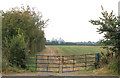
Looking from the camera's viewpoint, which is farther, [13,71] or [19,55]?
[19,55]

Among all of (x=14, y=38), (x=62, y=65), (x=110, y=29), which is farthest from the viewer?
(x=62, y=65)

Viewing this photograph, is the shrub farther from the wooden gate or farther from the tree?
the tree

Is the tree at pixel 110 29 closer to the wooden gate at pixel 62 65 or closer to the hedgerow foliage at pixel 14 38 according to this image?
the wooden gate at pixel 62 65

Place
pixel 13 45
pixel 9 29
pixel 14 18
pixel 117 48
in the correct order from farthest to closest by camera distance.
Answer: pixel 14 18
pixel 9 29
pixel 13 45
pixel 117 48

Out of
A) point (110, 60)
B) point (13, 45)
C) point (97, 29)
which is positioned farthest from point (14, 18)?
point (110, 60)

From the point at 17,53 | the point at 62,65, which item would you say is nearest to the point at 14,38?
the point at 17,53

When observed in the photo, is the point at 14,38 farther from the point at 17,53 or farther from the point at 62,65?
the point at 62,65

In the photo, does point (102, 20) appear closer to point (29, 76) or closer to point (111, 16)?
point (111, 16)

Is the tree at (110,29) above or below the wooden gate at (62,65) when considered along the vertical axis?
above

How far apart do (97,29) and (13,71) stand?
6.47 meters

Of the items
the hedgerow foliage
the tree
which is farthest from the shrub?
the tree

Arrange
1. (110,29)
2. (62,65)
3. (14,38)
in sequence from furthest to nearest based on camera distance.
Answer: (62,65) → (14,38) → (110,29)

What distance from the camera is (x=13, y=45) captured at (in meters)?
12.5

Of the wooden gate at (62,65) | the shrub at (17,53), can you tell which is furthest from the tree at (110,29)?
the shrub at (17,53)
